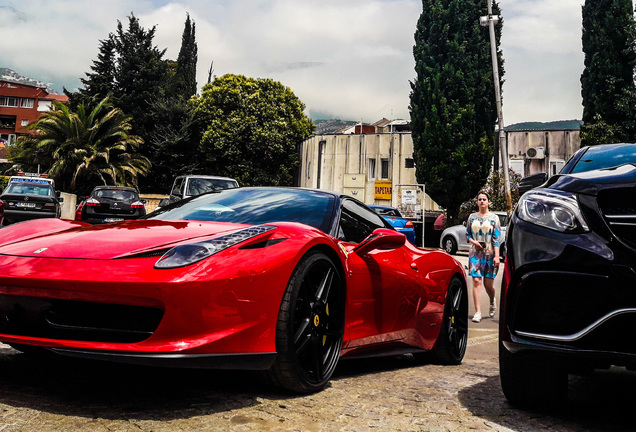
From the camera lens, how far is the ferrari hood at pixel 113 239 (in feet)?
9.36

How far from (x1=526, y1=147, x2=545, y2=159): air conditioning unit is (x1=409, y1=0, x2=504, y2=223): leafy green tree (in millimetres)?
7077

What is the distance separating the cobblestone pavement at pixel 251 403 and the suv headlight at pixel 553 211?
2.93 ft

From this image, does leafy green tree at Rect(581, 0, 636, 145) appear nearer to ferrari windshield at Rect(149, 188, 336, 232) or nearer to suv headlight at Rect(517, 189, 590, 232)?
ferrari windshield at Rect(149, 188, 336, 232)

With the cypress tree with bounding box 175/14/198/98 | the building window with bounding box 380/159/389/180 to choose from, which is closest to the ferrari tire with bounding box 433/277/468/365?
the building window with bounding box 380/159/389/180

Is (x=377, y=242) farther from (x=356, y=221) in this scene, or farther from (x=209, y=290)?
(x=209, y=290)

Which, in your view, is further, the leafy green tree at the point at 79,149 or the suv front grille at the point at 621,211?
the leafy green tree at the point at 79,149

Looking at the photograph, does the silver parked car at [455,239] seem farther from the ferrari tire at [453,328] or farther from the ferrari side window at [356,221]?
the ferrari side window at [356,221]

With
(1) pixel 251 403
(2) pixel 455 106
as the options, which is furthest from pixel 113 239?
(2) pixel 455 106

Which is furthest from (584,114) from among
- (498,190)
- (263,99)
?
(263,99)

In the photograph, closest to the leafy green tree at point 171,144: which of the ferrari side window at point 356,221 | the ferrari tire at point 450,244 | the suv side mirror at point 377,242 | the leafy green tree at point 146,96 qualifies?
the leafy green tree at point 146,96

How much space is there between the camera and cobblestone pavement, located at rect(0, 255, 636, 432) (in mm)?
2566

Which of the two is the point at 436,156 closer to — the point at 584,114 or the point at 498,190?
the point at 498,190

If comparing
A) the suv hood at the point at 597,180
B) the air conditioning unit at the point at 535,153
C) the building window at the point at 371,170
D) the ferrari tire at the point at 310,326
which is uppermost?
the air conditioning unit at the point at 535,153

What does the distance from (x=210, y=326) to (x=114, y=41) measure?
51.1 meters
